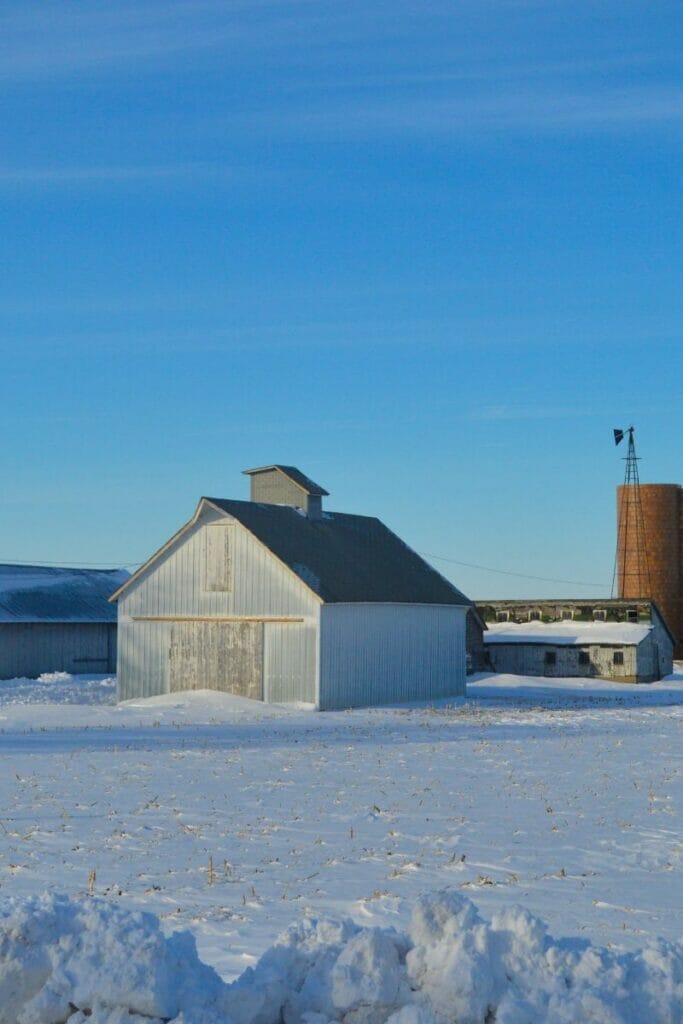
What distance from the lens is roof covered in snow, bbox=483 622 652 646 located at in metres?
53.5

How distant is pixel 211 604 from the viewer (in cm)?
3900

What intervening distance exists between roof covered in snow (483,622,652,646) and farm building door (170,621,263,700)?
20.0 m

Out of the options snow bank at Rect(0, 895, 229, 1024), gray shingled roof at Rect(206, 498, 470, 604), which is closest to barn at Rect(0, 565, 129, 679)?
gray shingled roof at Rect(206, 498, 470, 604)

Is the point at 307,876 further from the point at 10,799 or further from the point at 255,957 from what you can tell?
the point at 10,799

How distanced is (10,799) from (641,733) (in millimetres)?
17583

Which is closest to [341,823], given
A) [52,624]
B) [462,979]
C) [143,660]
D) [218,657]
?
[462,979]

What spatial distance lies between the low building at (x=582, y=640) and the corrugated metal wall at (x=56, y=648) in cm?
1691

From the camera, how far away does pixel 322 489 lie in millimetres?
43656

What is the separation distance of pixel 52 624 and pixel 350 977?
44.0 meters

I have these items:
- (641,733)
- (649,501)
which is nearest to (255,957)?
(641,733)

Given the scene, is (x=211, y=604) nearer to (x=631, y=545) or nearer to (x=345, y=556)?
(x=345, y=556)

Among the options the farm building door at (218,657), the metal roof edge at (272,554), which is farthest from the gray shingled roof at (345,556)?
the farm building door at (218,657)

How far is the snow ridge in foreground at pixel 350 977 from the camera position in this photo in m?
6.24

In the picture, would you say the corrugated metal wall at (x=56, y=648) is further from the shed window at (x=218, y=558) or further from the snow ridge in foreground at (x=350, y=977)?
the snow ridge in foreground at (x=350, y=977)
